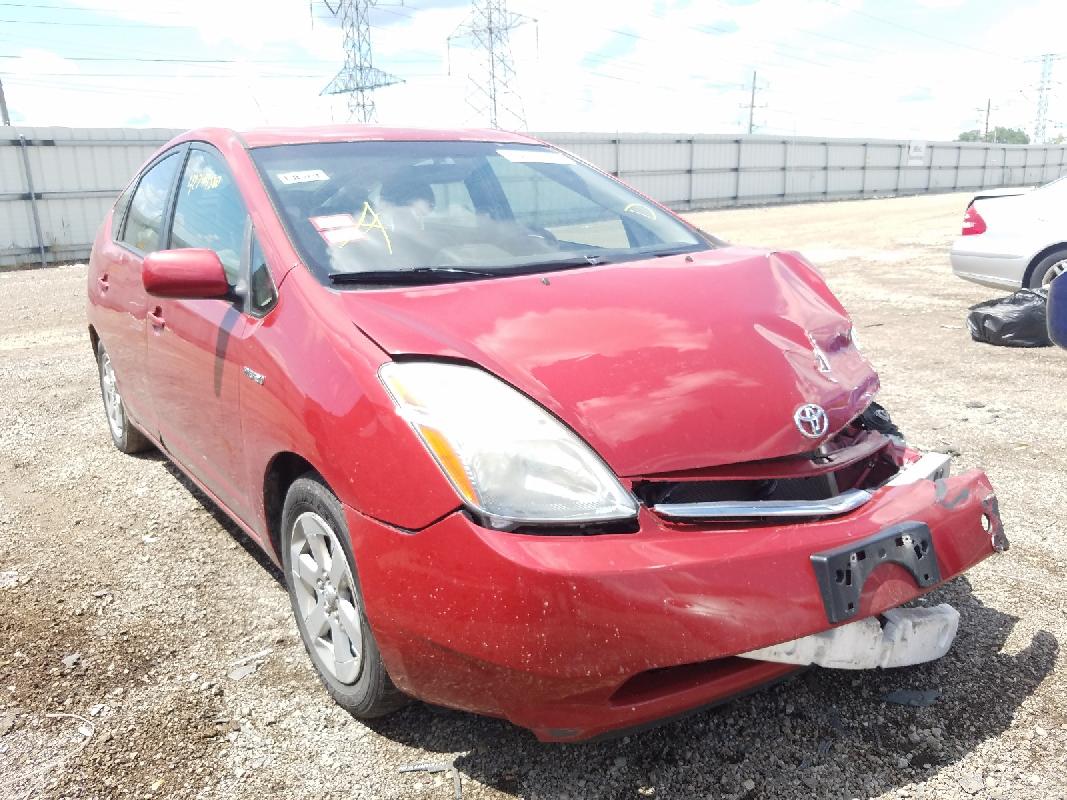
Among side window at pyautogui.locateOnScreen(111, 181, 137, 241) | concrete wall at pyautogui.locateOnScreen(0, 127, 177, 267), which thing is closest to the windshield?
side window at pyautogui.locateOnScreen(111, 181, 137, 241)

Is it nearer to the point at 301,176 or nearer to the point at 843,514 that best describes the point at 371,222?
the point at 301,176

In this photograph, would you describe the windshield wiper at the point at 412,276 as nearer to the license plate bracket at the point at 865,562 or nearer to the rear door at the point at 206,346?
the rear door at the point at 206,346

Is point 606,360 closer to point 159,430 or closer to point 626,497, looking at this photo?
point 626,497

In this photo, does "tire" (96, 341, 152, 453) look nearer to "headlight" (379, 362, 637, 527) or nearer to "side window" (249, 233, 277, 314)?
"side window" (249, 233, 277, 314)

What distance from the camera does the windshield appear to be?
2.54 metres

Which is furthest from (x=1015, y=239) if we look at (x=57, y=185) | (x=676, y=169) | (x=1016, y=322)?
(x=676, y=169)

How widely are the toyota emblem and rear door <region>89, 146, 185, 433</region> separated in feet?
8.42

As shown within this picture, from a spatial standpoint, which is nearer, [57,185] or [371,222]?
[371,222]

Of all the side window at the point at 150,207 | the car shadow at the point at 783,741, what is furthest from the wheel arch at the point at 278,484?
the side window at the point at 150,207

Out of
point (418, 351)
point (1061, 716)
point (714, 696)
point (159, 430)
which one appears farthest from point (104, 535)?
point (1061, 716)

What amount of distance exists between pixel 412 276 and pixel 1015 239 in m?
7.05

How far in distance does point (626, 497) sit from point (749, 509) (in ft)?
0.90

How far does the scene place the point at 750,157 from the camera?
107 ft

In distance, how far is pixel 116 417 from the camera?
4.59 meters
